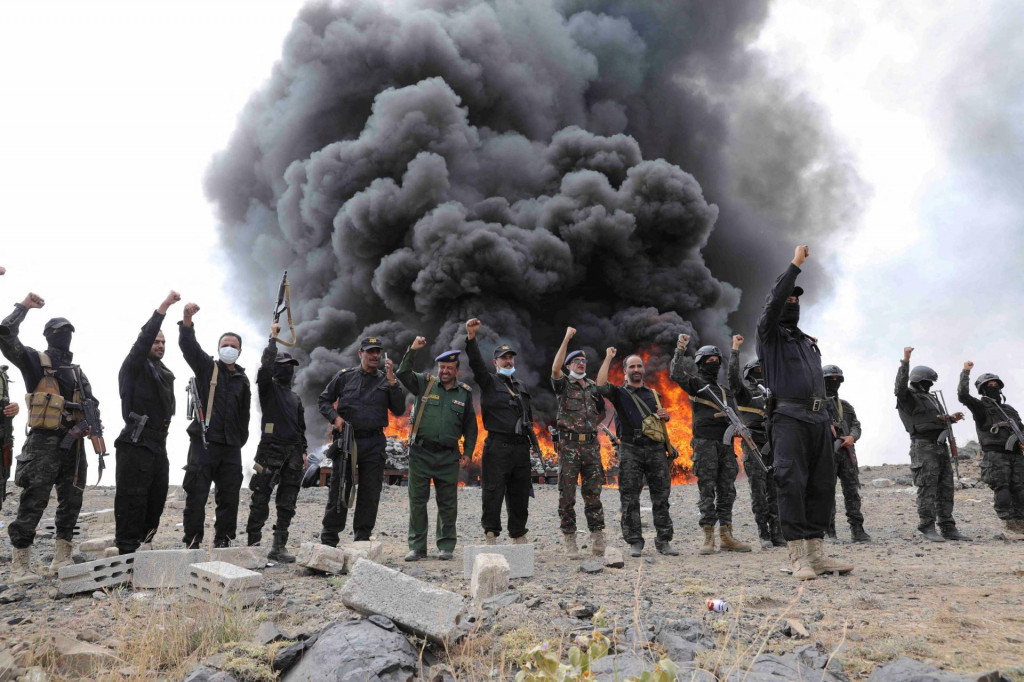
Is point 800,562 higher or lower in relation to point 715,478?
lower

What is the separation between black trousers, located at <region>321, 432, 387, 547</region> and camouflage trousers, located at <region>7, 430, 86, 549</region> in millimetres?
2192

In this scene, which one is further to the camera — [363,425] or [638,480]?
[363,425]

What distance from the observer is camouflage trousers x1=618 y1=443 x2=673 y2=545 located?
605cm

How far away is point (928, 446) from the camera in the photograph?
7602 millimetres

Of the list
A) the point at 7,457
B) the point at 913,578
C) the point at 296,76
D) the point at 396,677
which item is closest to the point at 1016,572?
the point at 913,578

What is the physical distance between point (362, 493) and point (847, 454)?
565 centimetres

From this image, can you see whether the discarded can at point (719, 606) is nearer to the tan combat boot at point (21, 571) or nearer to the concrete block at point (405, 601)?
the concrete block at point (405, 601)

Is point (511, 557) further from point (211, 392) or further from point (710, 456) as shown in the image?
point (211, 392)

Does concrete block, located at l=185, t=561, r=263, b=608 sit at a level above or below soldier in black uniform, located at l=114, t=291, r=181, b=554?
below

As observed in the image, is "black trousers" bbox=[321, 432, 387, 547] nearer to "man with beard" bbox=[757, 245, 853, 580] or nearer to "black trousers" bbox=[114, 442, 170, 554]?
"black trousers" bbox=[114, 442, 170, 554]

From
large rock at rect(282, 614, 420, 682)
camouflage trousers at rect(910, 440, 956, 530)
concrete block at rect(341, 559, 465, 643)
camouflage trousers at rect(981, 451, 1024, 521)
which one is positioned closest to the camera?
large rock at rect(282, 614, 420, 682)

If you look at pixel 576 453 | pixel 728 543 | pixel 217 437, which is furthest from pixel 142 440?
pixel 728 543

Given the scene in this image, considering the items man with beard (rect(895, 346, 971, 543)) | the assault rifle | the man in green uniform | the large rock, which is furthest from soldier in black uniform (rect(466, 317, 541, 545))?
man with beard (rect(895, 346, 971, 543))

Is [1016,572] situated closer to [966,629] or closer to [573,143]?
[966,629]
